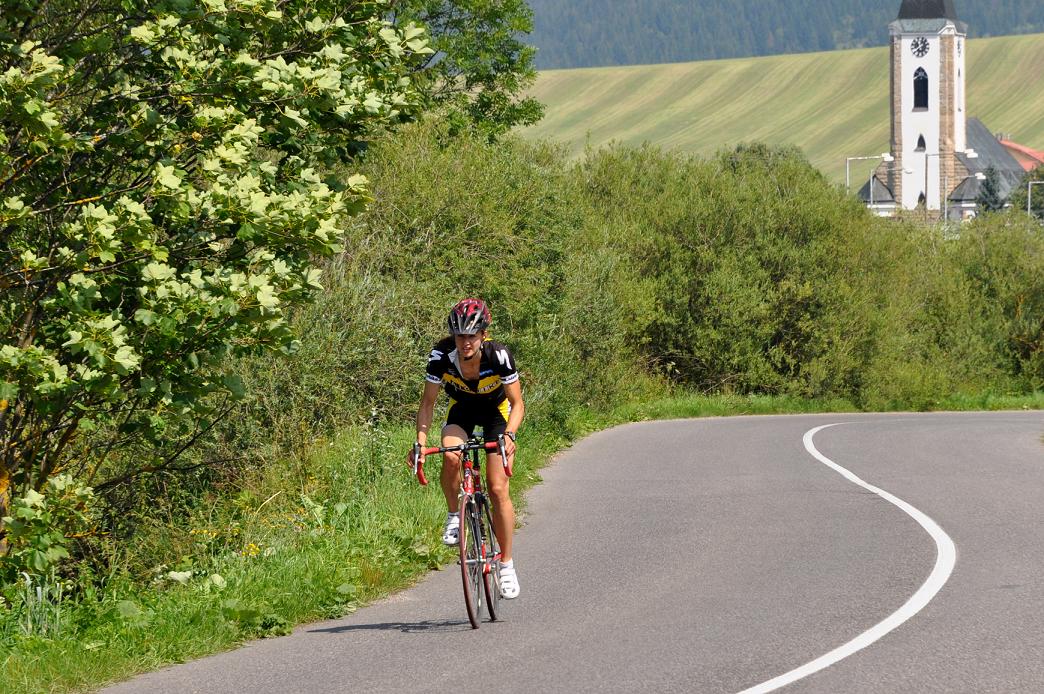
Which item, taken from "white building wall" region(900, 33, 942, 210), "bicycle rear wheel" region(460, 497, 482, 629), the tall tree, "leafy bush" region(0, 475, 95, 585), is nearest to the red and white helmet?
"bicycle rear wheel" region(460, 497, 482, 629)

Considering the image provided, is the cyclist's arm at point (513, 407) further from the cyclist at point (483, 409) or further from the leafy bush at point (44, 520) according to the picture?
the leafy bush at point (44, 520)

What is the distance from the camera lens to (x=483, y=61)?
33.8 m

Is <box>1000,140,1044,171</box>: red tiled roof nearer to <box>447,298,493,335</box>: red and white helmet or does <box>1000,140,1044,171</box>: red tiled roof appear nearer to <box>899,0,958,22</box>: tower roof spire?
<box>899,0,958,22</box>: tower roof spire

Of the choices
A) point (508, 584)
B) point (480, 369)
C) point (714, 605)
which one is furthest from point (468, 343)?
point (714, 605)

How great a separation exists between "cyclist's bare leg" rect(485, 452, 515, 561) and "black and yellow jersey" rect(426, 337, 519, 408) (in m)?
0.43

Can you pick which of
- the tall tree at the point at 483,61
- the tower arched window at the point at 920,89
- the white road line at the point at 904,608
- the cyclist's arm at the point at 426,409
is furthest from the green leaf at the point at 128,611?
the tower arched window at the point at 920,89

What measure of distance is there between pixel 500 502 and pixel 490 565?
0.41 meters

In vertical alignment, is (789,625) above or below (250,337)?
below

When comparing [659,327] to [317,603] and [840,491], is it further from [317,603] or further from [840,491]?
[317,603]

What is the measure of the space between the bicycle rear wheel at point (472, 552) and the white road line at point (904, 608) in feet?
7.01

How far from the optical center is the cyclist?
8.80 m

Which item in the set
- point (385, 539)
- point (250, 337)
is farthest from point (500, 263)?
point (250, 337)

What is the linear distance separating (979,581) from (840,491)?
232 inches

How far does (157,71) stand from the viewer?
33.3 ft
